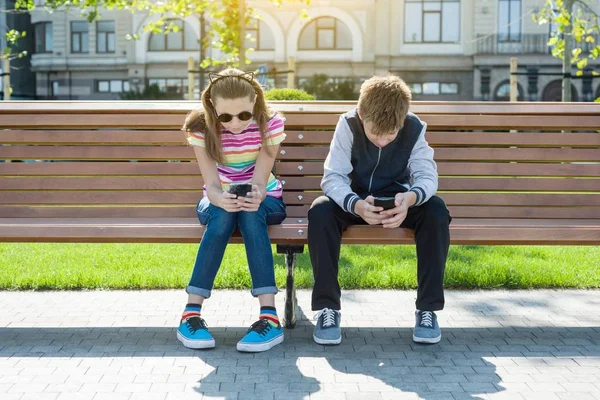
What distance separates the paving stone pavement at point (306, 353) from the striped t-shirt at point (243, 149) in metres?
0.80

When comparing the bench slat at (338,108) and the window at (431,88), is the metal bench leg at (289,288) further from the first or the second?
the window at (431,88)

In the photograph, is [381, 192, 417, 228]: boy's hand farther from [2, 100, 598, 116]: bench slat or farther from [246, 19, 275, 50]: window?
[246, 19, 275, 50]: window

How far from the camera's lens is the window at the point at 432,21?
127ft

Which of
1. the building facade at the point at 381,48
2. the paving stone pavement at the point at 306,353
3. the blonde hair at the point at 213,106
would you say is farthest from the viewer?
the building facade at the point at 381,48

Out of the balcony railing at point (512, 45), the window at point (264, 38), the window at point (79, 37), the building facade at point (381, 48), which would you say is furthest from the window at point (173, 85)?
the balcony railing at point (512, 45)

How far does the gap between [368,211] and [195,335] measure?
1035 mm

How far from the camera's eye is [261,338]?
13.5ft

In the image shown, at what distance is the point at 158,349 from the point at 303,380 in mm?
885

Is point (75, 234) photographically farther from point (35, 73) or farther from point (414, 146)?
point (35, 73)

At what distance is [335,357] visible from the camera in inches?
159

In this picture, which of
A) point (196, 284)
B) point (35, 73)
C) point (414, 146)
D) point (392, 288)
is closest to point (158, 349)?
point (196, 284)

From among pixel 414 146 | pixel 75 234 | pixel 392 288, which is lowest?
pixel 392 288

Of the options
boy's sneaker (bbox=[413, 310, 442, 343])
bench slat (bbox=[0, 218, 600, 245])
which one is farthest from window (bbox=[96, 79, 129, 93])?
boy's sneaker (bbox=[413, 310, 442, 343])

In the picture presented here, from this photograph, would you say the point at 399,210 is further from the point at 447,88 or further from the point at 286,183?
the point at 447,88
